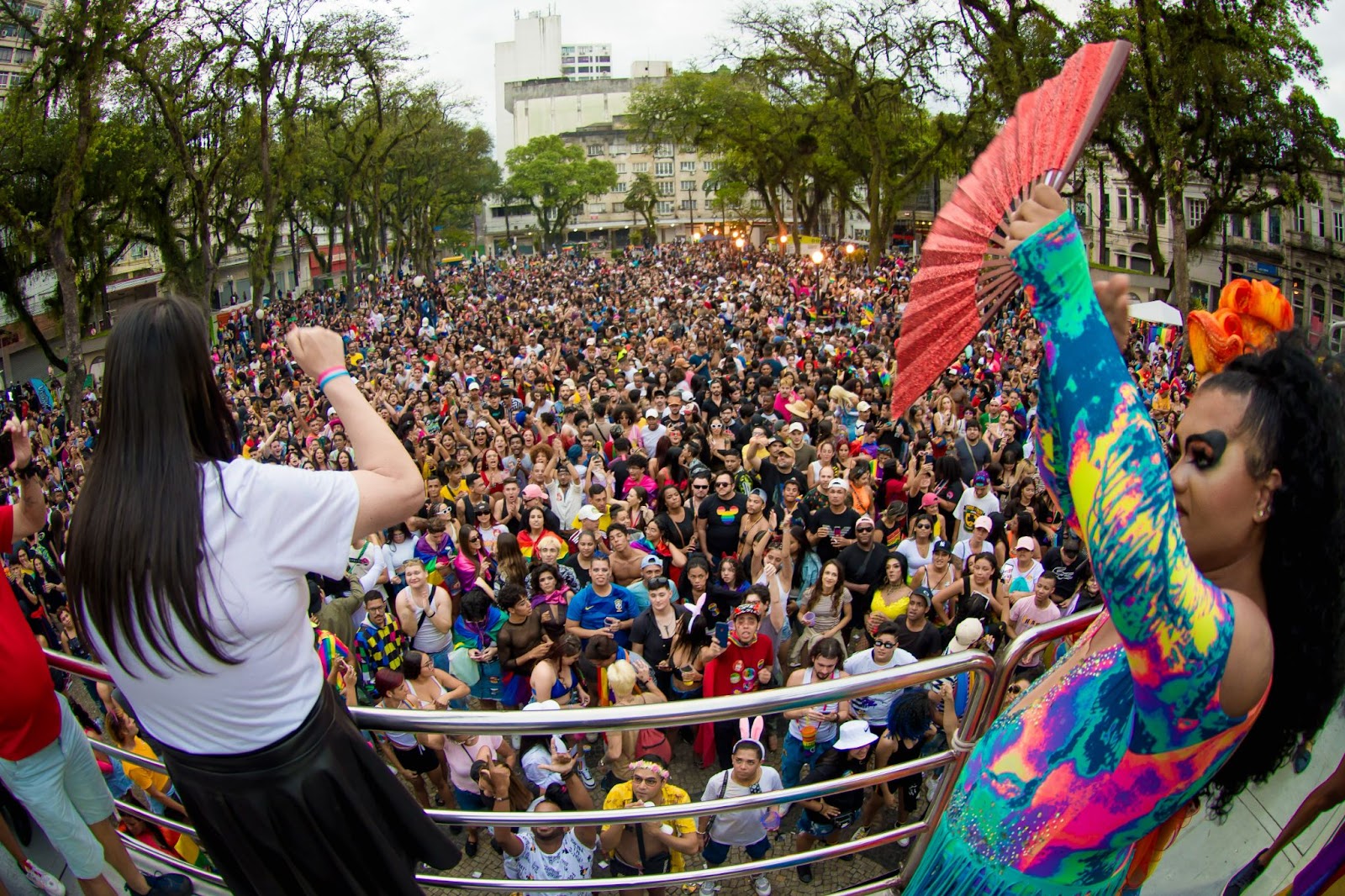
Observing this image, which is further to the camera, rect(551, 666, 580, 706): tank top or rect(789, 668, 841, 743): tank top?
rect(551, 666, 580, 706): tank top

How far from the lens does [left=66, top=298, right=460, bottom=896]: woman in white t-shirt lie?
1.56 m

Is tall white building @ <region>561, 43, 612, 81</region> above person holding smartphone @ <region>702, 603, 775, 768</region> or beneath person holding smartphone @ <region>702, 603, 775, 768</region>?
above

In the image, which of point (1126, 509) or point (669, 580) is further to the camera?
point (669, 580)

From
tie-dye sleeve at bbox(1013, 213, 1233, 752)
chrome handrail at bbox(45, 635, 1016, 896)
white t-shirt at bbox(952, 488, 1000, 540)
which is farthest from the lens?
white t-shirt at bbox(952, 488, 1000, 540)

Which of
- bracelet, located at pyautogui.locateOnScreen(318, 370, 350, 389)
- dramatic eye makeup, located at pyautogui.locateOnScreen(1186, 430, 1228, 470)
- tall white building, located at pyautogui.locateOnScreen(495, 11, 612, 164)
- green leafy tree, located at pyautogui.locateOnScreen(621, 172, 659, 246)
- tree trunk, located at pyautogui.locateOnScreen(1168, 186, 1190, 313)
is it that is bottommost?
dramatic eye makeup, located at pyautogui.locateOnScreen(1186, 430, 1228, 470)

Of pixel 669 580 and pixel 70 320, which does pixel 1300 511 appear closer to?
pixel 669 580

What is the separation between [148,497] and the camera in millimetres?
1554

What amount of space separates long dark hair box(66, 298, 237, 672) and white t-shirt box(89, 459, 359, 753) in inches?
0.9

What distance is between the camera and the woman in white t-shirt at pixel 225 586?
1.56 meters

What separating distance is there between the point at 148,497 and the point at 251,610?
24 centimetres

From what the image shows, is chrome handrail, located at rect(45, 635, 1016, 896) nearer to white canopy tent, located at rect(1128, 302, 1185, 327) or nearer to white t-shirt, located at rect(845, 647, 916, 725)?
white t-shirt, located at rect(845, 647, 916, 725)

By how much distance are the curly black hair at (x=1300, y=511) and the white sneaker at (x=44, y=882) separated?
2.83 m

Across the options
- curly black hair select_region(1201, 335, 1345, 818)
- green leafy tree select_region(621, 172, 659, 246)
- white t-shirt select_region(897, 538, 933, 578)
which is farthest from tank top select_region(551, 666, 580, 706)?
green leafy tree select_region(621, 172, 659, 246)

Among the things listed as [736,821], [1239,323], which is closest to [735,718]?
[1239,323]
